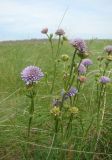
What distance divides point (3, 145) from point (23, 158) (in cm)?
19

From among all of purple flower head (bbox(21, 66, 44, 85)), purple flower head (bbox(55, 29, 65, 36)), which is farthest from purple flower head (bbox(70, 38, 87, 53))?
purple flower head (bbox(55, 29, 65, 36))

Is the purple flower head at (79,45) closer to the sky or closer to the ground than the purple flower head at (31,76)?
closer to the sky

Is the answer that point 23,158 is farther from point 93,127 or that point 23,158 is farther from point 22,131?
point 93,127

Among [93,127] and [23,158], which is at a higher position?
[93,127]

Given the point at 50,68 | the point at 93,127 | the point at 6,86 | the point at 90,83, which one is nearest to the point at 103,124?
the point at 93,127

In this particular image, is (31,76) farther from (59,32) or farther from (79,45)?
(59,32)

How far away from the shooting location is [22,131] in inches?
86.0

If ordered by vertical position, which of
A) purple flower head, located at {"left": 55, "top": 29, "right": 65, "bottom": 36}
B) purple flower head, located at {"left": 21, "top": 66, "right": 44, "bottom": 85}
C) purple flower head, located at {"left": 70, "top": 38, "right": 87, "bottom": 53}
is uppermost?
purple flower head, located at {"left": 55, "top": 29, "right": 65, "bottom": 36}

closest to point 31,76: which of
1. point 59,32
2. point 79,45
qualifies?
point 79,45

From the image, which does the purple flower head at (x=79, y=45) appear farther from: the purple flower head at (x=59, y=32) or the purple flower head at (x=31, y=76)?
the purple flower head at (x=59, y=32)

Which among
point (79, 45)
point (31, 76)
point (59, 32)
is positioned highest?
point (59, 32)

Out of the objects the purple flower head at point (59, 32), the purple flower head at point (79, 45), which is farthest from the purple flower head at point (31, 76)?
the purple flower head at point (59, 32)

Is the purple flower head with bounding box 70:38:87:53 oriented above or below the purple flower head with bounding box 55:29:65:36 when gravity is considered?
below

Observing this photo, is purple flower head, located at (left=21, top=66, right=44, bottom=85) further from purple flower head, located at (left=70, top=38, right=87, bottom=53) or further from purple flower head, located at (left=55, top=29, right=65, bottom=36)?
purple flower head, located at (left=55, top=29, right=65, bottom=36)
